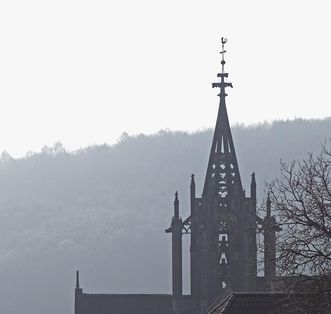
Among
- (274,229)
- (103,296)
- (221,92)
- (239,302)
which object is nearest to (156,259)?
(103,296)

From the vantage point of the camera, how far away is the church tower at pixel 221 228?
6869 centimetres

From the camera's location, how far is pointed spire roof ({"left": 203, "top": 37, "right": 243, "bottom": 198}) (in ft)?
230

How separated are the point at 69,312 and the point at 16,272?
31.8m

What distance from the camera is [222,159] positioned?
2793 inches

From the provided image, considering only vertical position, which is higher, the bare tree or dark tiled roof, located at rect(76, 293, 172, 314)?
dark tiled roof, located at rect(76, 293, 172, 314)

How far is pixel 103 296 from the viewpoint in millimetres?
86062

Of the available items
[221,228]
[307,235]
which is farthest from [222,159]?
[307,235]

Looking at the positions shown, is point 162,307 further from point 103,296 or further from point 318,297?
point 318,297

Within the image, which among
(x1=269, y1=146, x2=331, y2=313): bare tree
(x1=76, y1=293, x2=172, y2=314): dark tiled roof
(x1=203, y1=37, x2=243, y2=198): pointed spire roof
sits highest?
(x1=203, y1=37, x2=243, y2=198): pointed spire roof

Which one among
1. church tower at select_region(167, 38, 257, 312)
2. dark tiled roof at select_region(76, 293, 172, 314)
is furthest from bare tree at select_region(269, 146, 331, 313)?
dark tiled roof at select_region(76, 293, 172, 314)

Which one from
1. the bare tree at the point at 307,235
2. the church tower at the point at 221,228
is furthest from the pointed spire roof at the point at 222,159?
the bare tree at the point at 307,235

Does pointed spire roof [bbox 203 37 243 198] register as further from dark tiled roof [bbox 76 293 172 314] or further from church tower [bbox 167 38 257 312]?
dark tiled roof [bbox 76 293 172 314]

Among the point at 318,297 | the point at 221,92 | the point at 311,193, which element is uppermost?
the point at 221,92

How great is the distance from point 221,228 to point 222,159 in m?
3.39
